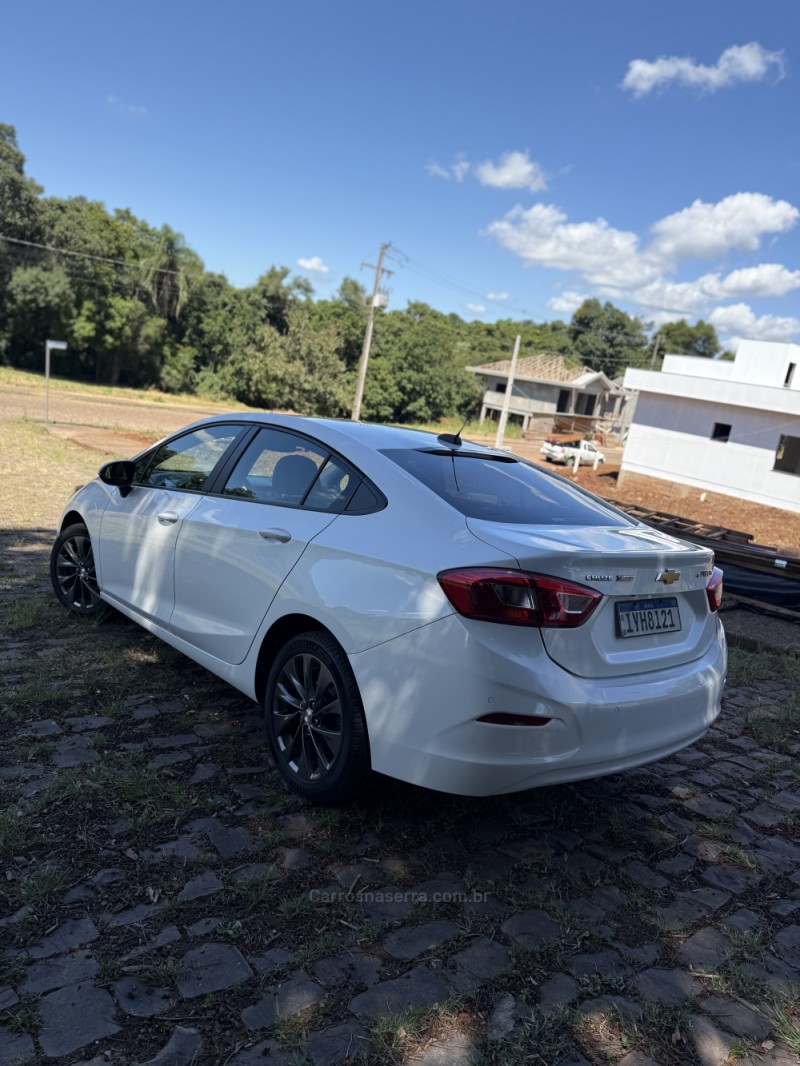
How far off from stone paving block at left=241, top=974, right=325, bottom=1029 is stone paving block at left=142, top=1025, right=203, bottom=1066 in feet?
0.47

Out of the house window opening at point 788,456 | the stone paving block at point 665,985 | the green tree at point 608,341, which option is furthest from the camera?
the green tree at point 608,341

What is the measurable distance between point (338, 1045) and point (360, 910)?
58cm

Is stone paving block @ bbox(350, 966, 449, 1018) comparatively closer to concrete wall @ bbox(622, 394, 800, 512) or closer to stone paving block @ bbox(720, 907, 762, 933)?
stone paving block @ bbox(720, 907, 762, 933)

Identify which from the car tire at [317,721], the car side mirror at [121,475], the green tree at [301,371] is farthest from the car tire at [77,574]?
Result: the green tree at [301,371]

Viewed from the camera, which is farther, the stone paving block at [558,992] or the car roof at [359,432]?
the car roof at [359,432]

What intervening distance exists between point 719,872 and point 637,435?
2452 centimetres

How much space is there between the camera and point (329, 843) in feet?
9.86

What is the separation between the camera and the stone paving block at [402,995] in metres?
2.23

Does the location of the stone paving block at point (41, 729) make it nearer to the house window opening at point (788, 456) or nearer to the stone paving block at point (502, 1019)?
the stone paving block at point (502, 1019)

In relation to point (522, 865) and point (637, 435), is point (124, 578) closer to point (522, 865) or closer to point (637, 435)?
point (522, 865)

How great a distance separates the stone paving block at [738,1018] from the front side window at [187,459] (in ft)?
10.4

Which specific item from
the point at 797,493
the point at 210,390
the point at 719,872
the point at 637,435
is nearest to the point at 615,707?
the point at 719,872

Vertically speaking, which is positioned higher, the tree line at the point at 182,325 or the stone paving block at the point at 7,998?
the tree line at the point at 182,325

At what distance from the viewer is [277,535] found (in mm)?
3408
